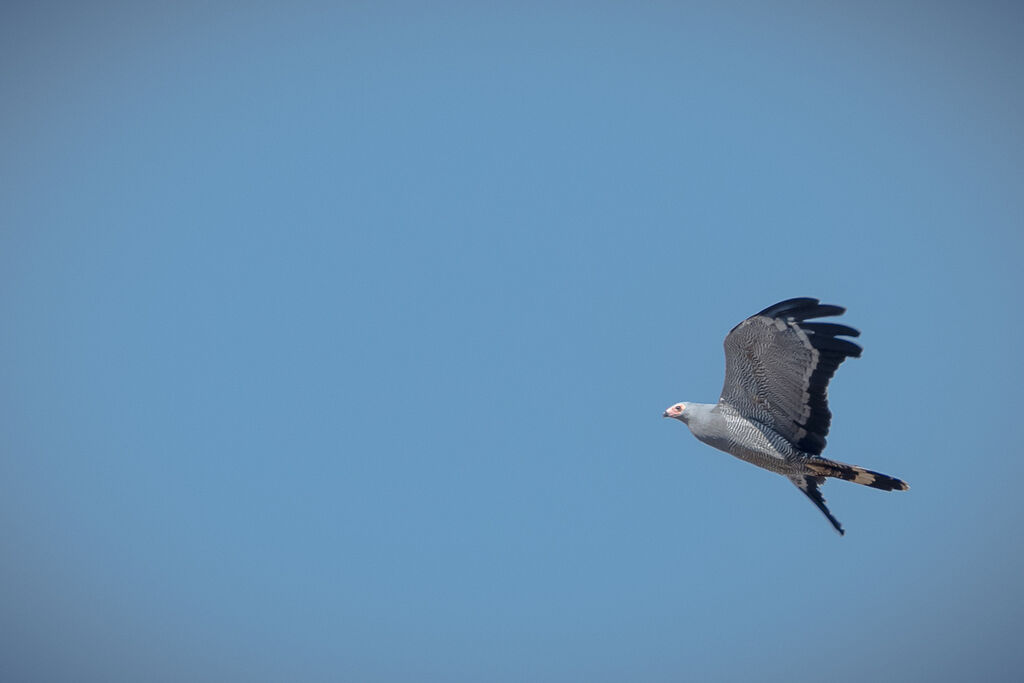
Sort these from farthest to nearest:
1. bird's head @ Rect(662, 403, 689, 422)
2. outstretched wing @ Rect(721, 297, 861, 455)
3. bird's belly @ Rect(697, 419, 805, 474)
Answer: bird's head @ Rect(662, 403, 689, 422), bird's belly @ Rect(697, 419, 805, 474), outstretched wing @ Rect(721, 297, 861, 455)

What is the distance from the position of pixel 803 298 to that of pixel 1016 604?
167ft

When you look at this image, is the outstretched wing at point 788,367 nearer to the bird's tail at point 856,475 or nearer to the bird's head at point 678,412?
the bird's tail at point 856,475

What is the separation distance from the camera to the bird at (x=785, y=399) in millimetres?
14070

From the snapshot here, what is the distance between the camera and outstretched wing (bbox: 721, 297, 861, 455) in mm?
14016

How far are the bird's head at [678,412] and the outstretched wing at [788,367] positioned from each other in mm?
722

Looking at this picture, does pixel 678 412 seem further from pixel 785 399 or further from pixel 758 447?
pixel 785 399

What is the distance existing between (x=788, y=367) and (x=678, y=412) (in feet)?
6.57

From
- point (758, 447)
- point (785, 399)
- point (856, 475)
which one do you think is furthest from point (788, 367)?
point (856, 475)

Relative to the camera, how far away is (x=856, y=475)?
1433cm

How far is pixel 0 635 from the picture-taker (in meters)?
71.3

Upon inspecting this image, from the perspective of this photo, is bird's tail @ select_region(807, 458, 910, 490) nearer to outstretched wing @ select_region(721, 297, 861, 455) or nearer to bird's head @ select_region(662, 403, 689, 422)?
outstretched wing @ select_region(721, 297, 861, 455)

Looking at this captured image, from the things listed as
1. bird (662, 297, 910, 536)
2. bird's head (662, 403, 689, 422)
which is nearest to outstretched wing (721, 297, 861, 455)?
bird (662, 297, 910, 536)

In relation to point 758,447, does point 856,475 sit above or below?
below

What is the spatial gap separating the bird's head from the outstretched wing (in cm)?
72
